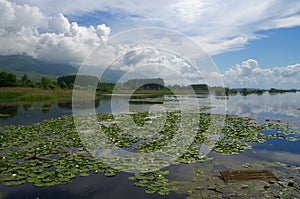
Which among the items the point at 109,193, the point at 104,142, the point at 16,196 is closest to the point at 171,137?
the point at 104,142

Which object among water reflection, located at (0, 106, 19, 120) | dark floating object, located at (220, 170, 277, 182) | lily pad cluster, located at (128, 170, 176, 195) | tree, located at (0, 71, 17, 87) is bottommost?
lily pad cluster, located at (128, 170, 176, 195)

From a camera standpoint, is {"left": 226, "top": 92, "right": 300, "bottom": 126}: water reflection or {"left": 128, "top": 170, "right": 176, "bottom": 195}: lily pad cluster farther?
{"left": 226, "top": 92, "right": 300, "bottom": 126}: water reflection

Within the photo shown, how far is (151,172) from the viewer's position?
7.00 meters

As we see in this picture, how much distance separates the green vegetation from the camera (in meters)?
6.34

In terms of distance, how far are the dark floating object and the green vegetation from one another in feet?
4.51

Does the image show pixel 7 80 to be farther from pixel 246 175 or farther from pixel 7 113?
pixel 246 175

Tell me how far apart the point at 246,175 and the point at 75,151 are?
20.5 ft

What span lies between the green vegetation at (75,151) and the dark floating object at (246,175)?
1375 millimetres

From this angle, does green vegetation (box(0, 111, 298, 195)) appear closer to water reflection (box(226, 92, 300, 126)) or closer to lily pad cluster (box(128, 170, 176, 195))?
lily pad cluster (box(128, 170, 176, 195))

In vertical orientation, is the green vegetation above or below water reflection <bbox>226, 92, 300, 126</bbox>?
below

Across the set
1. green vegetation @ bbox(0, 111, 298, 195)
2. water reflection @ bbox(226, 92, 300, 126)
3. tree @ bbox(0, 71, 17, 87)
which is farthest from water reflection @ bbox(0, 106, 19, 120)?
tree @ bbox(0, 71, 17, 87)

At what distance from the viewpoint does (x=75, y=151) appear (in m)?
9.03

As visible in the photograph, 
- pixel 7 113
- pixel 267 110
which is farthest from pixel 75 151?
pixel 267 110

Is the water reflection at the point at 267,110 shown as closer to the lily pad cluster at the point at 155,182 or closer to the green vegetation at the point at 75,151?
the green vegetation at the point at 75,151
